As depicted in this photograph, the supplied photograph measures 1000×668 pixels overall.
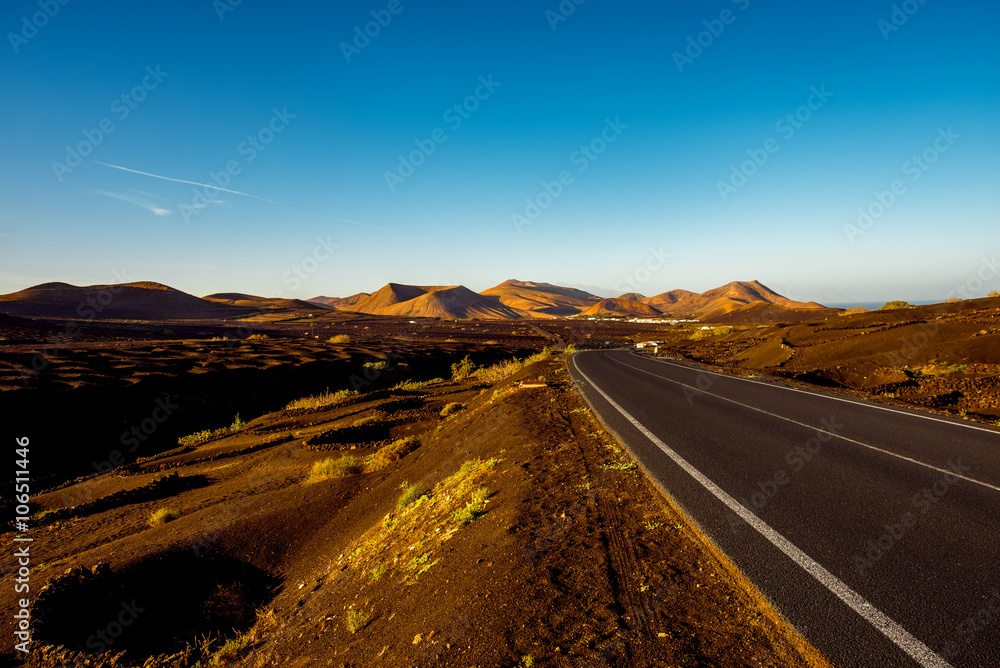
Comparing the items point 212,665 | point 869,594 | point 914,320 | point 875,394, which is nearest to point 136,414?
point 212,665

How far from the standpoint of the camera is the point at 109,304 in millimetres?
117312

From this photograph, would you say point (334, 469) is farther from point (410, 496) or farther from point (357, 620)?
point (357, 620)

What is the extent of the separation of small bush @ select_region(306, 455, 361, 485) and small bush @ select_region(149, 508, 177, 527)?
8.81 feet

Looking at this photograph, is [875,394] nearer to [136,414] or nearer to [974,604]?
[974,604]

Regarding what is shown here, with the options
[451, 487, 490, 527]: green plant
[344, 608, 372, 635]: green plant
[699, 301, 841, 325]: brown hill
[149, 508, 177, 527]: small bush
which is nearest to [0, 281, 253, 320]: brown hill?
[149, 508, 177, 527]: small bush

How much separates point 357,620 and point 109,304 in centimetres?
15398

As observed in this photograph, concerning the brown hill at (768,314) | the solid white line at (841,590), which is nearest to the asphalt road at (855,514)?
the solid white line at (841,590)

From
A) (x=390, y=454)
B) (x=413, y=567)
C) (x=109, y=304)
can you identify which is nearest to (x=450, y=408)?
(x=390, y=454)

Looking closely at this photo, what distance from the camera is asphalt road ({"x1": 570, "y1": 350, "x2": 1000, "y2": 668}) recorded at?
2814 millimetres

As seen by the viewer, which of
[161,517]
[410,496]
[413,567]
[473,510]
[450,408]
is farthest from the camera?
[450,408]

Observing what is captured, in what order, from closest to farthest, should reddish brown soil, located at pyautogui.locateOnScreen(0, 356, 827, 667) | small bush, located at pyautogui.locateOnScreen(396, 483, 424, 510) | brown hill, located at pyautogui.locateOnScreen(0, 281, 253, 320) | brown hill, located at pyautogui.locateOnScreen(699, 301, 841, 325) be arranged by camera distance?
reddish brown soil, located at pyautogui.locateOnScreen(0, 356, 827, 667) → small bush, located at pyautogui.locateOnScreen(396, 483, 424, 510) → brown hill, located at pyautogui.locateOnScreen(699, 301, 841, 325) → brown hill, located at pyautogui.locateOnScreen(0, 281, 253, 320)

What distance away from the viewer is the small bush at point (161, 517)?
29.6 feet

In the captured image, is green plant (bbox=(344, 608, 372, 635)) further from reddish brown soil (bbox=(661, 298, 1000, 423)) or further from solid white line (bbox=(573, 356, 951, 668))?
reddish brown soil (bbox=(661, 298, 1000, 423))

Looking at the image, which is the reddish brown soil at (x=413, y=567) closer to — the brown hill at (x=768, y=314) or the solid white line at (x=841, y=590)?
the solid white line at (x=841, y=590)
